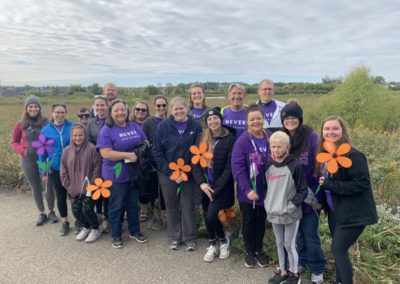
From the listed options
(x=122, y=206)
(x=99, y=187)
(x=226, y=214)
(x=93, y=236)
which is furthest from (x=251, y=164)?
(x=93, y=236)

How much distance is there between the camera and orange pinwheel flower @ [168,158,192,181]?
167 inches

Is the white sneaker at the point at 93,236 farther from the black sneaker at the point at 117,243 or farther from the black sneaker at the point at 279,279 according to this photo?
the black sneaker at the point at 279,279

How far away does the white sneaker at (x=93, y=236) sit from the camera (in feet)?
15.7

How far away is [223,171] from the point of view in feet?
13.4

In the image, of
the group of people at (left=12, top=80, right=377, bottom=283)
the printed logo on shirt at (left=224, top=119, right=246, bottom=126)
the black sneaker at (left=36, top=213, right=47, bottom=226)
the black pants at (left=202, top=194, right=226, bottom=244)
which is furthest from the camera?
the black sneaker at (left=36, top=213, right=47, bottom=226)

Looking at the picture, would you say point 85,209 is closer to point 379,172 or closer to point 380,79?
point 379,172

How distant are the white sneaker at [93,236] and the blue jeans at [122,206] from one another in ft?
1.14

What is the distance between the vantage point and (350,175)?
3.05 metres

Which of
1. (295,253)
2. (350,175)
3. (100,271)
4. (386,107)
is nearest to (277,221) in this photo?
(295,253)

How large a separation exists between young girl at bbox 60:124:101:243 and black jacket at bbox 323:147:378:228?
3.20m

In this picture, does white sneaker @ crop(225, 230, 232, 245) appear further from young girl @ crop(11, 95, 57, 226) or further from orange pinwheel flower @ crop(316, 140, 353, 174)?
young girl @ crop(11, 95, 57, 226)

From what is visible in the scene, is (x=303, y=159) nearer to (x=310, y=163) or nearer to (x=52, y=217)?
(x=310, y=163)

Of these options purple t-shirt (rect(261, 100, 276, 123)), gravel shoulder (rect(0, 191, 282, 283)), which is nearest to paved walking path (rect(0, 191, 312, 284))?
gravel shoulder (rect(0, 191, 282, 283))

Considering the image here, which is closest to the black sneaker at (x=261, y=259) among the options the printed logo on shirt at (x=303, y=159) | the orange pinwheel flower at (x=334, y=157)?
the printed logo on shirt at (x=303, y=159)
